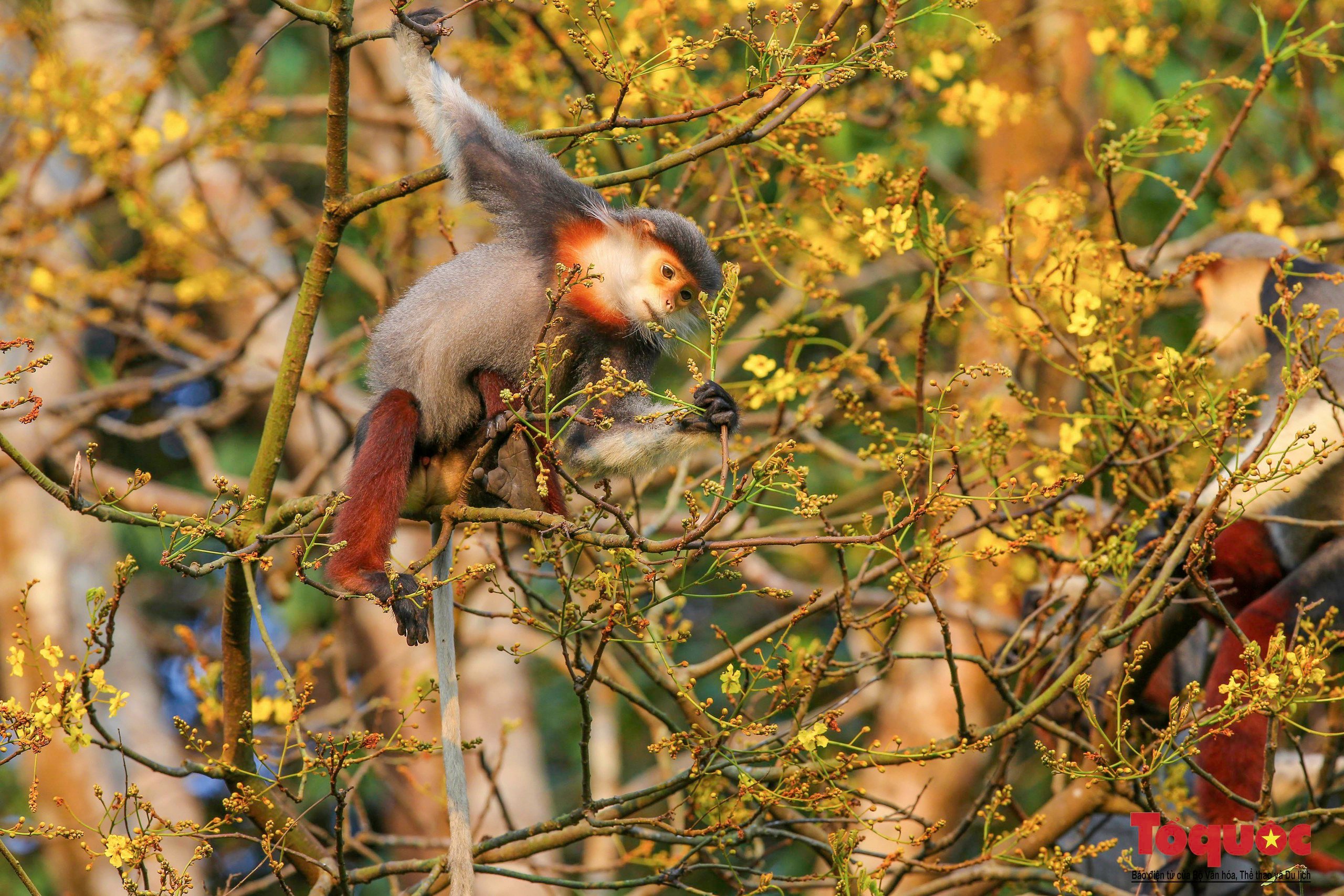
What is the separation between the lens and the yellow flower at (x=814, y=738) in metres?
2.38

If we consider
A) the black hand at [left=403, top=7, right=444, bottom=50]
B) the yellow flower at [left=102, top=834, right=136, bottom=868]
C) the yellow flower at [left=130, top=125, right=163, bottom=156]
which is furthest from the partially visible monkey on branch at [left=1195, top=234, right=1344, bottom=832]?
the yellow flower at [left=130, top=125, right=163, bottom=156]

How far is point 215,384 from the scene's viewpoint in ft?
29.8

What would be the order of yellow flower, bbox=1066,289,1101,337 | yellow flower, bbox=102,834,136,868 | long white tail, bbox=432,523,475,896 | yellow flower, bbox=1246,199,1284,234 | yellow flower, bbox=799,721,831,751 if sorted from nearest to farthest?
yellow flower, bbox=102,834,136,868, yellow flower, bbox=799,721,831,751, long white tail, bbox=432,523,475,896, yellow flower, bbox=1066,289,1101,337, yellow flower, bbox=1246,199,1284,234

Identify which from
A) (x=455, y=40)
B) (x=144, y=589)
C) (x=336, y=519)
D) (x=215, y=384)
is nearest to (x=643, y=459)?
(x=336, y=519)

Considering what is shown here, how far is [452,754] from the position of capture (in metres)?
2.78

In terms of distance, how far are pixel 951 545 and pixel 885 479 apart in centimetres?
284

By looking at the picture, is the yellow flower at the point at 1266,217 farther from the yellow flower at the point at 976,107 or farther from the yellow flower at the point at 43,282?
the yellow flower at the point at 43,282

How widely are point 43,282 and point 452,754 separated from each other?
12.3 ft

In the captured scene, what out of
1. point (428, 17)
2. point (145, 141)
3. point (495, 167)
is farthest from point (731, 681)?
point (145, 141)

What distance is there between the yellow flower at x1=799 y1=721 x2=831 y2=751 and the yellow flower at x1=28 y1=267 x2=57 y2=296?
4443mm

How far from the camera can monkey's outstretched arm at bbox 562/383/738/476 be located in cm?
333

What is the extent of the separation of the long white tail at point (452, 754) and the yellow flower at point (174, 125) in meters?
2.86

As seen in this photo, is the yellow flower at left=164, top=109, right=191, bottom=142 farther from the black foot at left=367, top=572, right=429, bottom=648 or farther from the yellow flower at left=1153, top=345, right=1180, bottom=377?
the yellow flower at left=1153, top=345, right=1180, bottom=377

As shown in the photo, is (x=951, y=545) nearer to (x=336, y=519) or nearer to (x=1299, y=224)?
(x=336, y=519)
